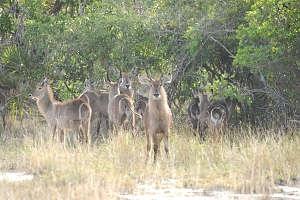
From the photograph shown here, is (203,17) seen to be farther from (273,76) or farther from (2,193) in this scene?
(2,193)

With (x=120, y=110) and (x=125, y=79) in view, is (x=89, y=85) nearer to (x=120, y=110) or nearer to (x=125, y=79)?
(x=125, y=79)

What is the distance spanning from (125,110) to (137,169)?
413 cm

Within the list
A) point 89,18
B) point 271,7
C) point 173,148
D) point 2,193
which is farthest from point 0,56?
point 2,193

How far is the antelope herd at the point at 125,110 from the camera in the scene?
34.5 ft

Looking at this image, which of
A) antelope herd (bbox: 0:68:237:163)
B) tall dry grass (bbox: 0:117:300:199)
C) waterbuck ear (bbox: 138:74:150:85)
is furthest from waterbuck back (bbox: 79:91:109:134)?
waterbuck ear (bbox: 138:74:150:85)

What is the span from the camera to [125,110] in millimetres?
13062

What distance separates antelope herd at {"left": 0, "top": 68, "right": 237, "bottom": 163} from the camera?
1052 centimetres

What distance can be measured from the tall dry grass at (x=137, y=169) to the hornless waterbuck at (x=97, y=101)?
113 inches

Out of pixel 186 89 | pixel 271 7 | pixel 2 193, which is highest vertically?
pixel 271 7

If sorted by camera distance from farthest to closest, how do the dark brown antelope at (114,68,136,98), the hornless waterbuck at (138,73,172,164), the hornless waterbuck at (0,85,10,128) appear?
1. the hornless waterbuck at (0,85,10,128)
2. the dark brown antelope at (114,68,136,98)
3. the hornless waterbuck at (138,73,172,164)

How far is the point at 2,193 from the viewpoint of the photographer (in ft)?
24.6

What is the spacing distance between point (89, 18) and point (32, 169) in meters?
5.49

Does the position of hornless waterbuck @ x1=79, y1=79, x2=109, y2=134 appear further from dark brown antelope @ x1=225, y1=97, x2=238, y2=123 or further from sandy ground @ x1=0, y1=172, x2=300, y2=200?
sandy ground @ x1=0, y1=172, x2=300, y2=200

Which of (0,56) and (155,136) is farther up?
(0,56)
